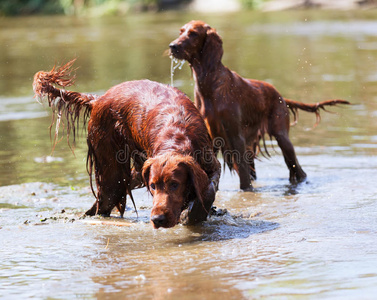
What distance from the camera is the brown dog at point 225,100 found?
6789mm

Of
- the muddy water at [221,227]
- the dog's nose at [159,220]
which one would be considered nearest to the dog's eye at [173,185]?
the dog's nose at [159,220]

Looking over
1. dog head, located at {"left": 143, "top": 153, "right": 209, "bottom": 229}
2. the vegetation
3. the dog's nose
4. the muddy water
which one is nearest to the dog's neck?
the muddy water

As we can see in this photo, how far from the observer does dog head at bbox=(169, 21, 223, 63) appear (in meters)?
6.70

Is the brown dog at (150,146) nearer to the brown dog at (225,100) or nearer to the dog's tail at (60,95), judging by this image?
the dog's tail at (60,95)

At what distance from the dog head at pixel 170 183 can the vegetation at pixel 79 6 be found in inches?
1384

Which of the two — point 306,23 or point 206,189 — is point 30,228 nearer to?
point 206,189

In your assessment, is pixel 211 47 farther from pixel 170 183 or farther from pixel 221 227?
pixel 170 183

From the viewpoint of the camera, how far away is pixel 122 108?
5.55 m

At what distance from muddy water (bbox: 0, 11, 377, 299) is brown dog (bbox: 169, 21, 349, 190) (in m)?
0.31

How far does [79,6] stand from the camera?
139 feet

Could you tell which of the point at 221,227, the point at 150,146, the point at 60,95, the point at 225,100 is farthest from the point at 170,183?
the point at 225,100

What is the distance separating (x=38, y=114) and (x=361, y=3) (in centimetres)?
2416

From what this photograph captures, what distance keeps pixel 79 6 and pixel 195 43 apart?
37.2 meters

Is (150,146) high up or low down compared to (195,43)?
down
